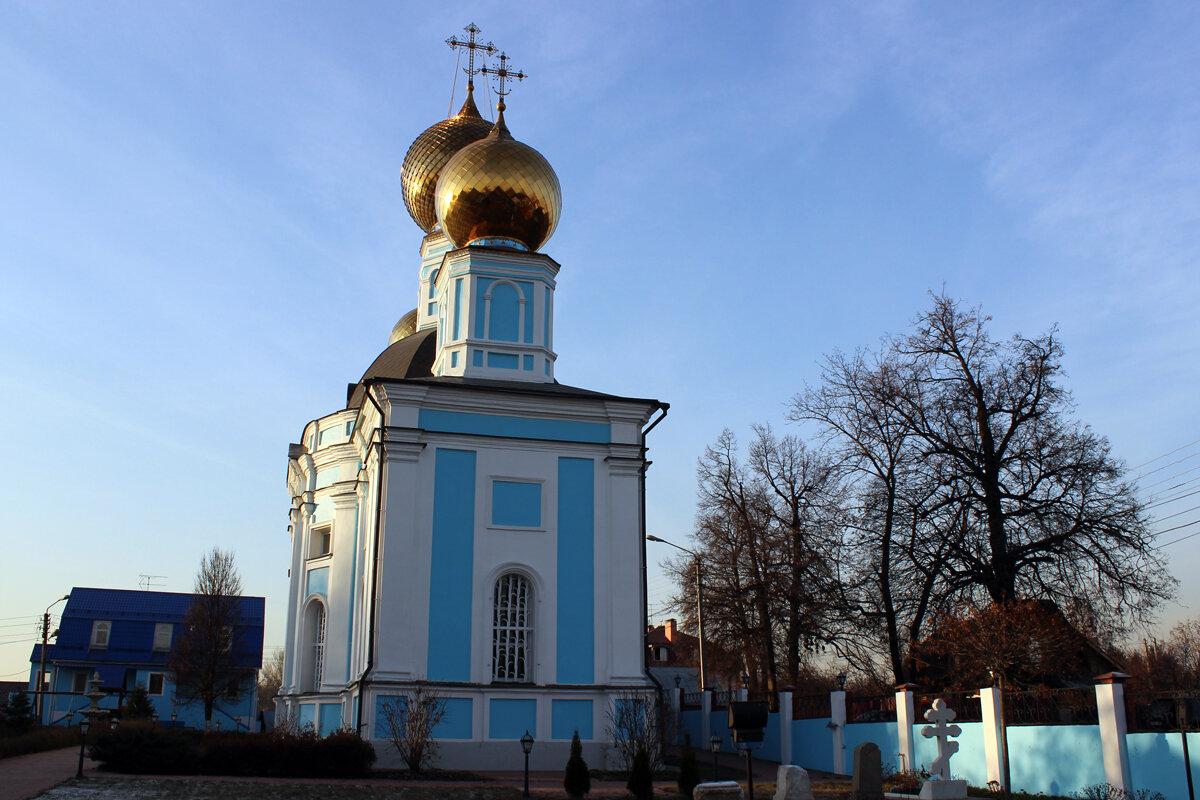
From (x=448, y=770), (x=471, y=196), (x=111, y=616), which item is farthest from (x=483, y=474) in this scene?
(x=111, y=616)

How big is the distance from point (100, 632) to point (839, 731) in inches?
1119

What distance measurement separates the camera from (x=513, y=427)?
55.9 feet

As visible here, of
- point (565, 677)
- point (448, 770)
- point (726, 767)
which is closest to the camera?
point (448, 770)

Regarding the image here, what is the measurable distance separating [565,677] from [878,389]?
8.98 m

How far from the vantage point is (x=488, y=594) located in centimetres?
1612

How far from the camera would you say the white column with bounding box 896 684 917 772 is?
14.5 meters

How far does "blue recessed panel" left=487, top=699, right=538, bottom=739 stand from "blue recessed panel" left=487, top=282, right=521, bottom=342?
6370 mm

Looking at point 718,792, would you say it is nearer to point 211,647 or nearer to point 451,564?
point 451,564

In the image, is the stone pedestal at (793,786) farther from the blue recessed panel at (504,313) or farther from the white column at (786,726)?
the blue recessed panel at (504,313)

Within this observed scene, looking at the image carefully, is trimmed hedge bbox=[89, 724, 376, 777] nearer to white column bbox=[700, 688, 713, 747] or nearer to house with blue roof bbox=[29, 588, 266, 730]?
white column bbox=[700, 688, 713, 747]

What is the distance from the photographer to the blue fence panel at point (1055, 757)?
39.3ft

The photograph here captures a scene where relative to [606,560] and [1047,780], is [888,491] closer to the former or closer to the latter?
[606,560]

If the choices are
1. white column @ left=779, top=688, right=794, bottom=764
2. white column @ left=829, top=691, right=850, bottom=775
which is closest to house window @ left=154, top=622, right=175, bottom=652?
white column @ left=779, top=688, right=794, bottom=764

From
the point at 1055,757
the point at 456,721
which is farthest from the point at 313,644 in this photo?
the point at 1055,757
